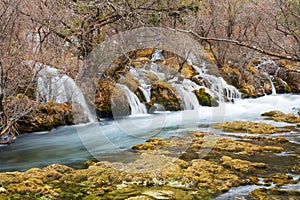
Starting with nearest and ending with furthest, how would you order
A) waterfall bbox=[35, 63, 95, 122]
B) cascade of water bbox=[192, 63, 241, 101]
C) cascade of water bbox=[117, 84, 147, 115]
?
waterfall bbox=[35, 63, 95, 122]
cascade of water bbox=[117, 84, 147, 115]
cascade of water bbox=[192, 63, 241, 101]

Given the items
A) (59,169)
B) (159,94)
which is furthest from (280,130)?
(59,169)

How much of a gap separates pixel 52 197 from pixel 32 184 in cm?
51

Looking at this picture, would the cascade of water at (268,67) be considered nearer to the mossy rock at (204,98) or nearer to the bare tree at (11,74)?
the mossy rock at (204,98)

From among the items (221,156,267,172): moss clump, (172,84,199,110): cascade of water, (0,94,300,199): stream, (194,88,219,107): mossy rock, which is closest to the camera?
(221,156,267,172): moss clump

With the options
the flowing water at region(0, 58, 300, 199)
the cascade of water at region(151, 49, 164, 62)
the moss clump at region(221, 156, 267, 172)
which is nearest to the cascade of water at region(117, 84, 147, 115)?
the flowing water at region(0, 58, 300, 199)

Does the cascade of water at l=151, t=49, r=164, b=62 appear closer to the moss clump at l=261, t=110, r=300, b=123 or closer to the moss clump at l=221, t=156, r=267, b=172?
the moss clump at l=261, t=110, r=300, b=123

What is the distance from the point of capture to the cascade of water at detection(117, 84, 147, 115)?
11.4 m

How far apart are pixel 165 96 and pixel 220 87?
4.14 metres

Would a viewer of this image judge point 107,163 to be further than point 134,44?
No

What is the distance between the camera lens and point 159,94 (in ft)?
42.2

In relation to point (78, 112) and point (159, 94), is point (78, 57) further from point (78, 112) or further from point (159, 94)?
point (159, 94)

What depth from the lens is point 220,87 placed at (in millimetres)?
15906

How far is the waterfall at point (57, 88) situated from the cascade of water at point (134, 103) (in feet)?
5.42

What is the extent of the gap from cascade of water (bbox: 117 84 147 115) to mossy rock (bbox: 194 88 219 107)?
342cm
